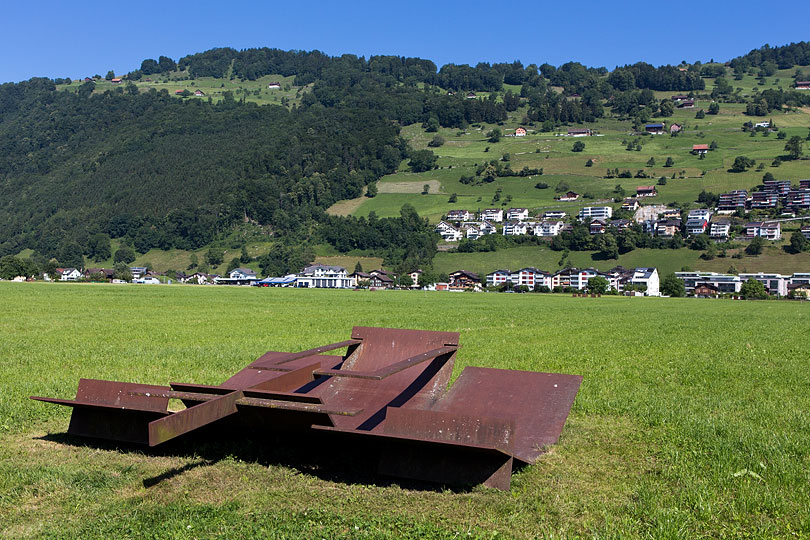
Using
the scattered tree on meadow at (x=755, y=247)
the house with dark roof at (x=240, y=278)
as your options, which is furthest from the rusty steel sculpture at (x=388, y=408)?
the house with dark roof at (x=240, y=278)

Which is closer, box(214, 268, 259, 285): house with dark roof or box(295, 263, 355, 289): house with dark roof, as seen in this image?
box(295, 263, 355, 289): house with dark roof

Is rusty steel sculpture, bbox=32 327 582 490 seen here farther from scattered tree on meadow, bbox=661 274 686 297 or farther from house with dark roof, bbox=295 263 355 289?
house with dark roof, bbox=295 263 355 289

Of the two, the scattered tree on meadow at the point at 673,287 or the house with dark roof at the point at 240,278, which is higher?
the scattered tree on meadow at the point at 673,287

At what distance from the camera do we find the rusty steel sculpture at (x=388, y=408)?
642 cm

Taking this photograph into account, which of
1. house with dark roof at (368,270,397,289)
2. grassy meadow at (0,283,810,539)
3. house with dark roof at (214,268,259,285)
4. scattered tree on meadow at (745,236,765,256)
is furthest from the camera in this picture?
house with dark roof at (214,268,259,285)

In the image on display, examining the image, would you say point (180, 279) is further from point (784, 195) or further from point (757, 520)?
point (757, 520)

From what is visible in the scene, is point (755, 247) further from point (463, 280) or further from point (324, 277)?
point (324, 277)

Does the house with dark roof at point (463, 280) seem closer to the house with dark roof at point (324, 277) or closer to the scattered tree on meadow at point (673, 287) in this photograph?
the house with dark roof at point (324, 277)

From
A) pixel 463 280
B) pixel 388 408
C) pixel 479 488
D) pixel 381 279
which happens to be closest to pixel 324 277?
pixel 381 279

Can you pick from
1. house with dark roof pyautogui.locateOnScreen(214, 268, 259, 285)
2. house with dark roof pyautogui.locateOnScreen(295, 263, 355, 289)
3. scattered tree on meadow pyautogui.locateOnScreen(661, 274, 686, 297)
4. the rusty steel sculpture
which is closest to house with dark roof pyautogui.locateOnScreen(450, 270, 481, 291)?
house with dark roof pyautogui.locateOnScreen(295, 263, 355, 289)

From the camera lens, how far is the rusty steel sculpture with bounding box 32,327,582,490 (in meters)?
6.42

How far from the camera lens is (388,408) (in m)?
6.66

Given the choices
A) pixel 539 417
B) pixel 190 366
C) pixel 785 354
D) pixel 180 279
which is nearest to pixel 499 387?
pixel 539 417

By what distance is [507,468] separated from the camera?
6.57 meters
